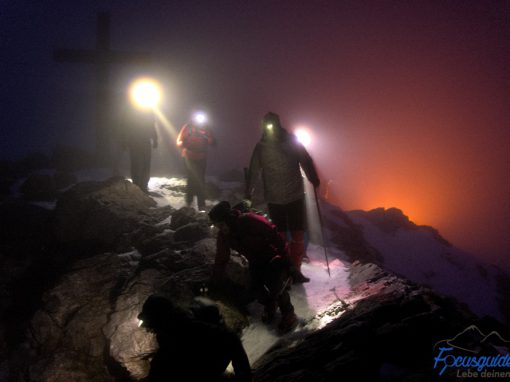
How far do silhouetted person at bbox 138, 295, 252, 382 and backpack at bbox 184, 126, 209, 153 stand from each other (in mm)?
8321

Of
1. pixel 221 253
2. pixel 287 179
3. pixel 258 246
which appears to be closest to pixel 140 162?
pixel 287 179

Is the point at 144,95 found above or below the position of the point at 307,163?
above

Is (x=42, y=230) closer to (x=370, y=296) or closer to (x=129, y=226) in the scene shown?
(x=129, y=226)

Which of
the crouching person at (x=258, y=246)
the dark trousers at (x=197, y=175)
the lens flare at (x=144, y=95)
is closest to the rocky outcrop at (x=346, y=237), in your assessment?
the dark trousers at (x=197, y=175)

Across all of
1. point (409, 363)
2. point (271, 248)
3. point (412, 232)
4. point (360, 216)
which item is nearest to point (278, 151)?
point (271, 248)

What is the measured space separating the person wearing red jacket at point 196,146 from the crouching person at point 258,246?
646 cm

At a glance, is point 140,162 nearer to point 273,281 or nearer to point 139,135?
point 139,135

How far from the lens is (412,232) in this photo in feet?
77.8

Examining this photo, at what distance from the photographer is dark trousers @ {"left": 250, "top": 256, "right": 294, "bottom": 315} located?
4340 millimetres

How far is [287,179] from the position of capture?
589cm

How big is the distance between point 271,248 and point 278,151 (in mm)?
2283

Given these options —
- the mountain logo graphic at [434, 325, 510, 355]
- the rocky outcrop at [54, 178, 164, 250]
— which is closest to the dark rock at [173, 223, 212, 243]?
the rocky outcrop at [54, 178, 164, 250]

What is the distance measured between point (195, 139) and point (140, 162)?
2.61 meters

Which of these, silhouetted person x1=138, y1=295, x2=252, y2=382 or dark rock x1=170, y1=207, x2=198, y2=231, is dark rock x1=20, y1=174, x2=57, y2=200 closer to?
dark rock x1=170, y1=207, x2=198, y2=231
